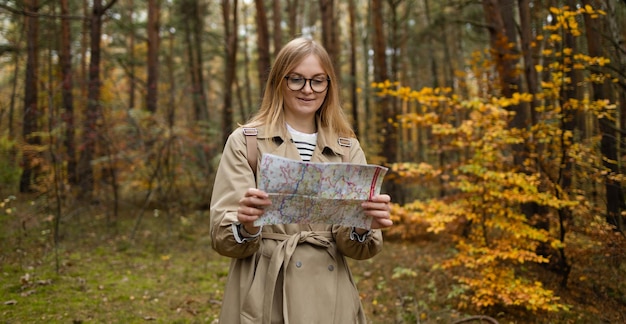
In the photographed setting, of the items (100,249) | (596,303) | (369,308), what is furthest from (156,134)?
(596,303)

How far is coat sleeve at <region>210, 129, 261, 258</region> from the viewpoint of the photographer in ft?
5.54

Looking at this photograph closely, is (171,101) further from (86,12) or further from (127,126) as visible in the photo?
(86,12)

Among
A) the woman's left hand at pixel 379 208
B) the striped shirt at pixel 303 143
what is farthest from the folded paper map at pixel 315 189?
the striped shirt at pixel 303 143

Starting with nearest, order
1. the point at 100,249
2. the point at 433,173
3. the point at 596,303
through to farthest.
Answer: the point at 596,303, the point at 433,173, the point at 100,249

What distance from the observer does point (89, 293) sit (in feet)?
17.6

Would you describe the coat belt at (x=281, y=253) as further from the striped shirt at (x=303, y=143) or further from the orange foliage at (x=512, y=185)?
the orange foliage at (x=512, y=185)

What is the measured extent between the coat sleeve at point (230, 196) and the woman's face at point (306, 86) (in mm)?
293

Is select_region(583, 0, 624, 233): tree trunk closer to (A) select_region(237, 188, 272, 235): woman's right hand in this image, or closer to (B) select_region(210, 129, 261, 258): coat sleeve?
(B) select_region(210, 129, 261, 258): coat sleeve

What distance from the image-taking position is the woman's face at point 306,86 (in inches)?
77.7

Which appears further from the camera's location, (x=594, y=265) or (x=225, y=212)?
(x=594, y=265)

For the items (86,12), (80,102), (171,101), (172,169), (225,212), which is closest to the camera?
(225,212)

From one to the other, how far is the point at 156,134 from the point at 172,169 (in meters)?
0.87

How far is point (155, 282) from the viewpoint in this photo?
20.4ft

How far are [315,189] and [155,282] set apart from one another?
17.7 feet
